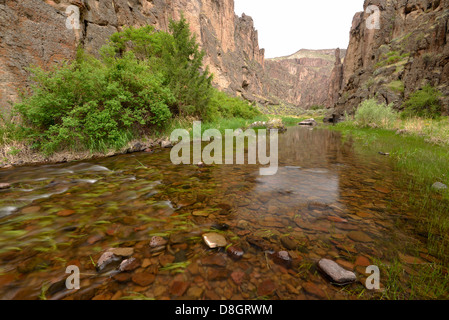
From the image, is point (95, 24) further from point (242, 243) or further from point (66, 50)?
point (242, 243)

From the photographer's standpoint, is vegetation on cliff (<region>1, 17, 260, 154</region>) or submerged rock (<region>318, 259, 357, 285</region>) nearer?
submerged rock (<region>318, 259, 357, 285</region>)

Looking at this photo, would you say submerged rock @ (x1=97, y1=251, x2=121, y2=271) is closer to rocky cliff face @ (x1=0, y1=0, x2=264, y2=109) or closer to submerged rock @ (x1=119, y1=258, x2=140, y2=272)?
submerged rock @ (x1=119, y1=258, x2=140, y2=272)

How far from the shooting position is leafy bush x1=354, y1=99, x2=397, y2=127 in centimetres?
1580

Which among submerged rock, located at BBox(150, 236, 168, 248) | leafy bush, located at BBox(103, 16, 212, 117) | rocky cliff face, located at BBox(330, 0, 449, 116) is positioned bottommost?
submerged rock, located at BBox(150, 236, 168, 248)

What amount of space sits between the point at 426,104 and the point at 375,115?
4284 mm

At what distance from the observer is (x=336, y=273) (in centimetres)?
156

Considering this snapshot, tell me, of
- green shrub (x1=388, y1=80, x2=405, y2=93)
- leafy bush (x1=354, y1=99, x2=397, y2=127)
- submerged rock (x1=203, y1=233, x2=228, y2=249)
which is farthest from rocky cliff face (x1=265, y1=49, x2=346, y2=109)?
submerged rock (x1=203, y1=233, x2=228, y2=249)

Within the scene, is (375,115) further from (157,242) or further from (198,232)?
(157,242)

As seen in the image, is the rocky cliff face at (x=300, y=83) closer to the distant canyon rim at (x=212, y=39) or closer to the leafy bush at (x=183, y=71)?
the distant canyon rim at (x=212, y=39)

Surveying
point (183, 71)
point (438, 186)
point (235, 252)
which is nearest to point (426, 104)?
point (438, 186)

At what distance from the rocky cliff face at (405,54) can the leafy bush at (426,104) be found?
501 mm

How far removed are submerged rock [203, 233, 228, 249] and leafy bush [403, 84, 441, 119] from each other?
871 inches

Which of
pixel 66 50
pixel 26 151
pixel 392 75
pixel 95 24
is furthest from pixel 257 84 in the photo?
pixel 26 151

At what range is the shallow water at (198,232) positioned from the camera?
5.04ft
